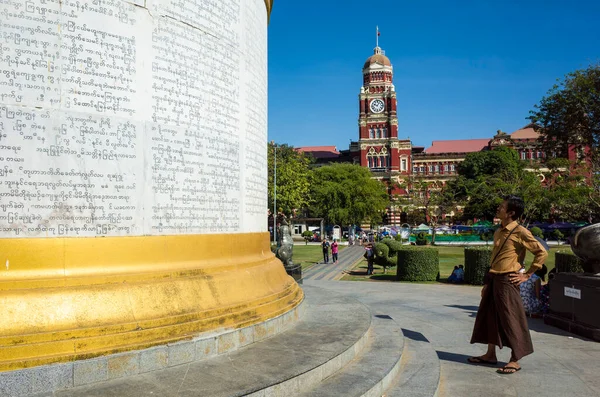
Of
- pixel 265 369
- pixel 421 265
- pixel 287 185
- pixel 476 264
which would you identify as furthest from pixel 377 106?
pixel 265 369

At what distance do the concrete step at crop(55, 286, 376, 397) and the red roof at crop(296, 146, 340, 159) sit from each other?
87842 millimetres

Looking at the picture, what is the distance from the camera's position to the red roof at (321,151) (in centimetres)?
9494

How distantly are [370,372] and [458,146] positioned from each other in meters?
87.5

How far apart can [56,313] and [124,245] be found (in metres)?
0.88

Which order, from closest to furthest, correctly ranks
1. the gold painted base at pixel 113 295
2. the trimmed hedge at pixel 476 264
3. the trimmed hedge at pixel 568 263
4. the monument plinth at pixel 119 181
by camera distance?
the gold painted base at pixel 113 295 < the monument plinth at pixel 119 181 < the trimmed hedge at pixel 568 263 < the trimmed hedge at pixel 476 264

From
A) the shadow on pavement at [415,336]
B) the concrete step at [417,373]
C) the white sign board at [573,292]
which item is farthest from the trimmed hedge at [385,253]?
the concrete step at [417,373]

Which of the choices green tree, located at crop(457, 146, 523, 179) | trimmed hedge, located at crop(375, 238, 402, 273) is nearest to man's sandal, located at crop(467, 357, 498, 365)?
trimmed hedge, located at crop(375, 238, 402, 273)

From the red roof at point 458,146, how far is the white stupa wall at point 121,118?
269ft

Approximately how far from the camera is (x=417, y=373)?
5.08 metres

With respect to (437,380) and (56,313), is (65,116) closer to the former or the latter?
(56,313)

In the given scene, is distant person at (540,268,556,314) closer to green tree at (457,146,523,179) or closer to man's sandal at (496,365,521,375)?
man's sandal at (496,365,521,375)

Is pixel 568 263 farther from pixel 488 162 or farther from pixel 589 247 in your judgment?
pixel 488 162

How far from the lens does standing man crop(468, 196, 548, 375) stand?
517 centimetres

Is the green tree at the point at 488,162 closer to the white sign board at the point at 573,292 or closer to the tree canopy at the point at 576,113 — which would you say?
the tree canopy at the point at 576,113
